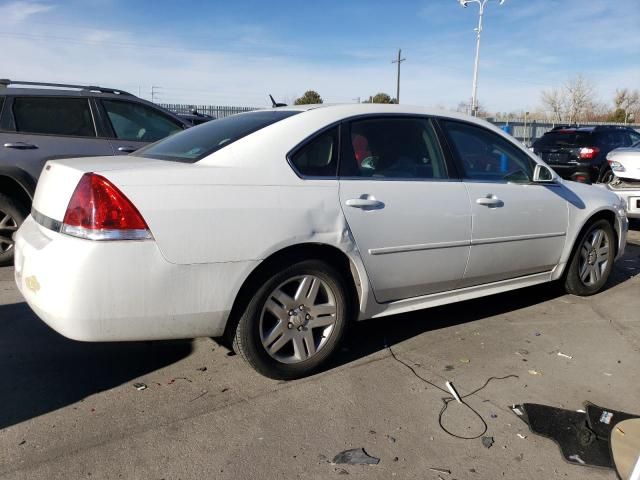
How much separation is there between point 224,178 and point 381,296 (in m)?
1.29

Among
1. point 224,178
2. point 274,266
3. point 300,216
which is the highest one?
point 224,178

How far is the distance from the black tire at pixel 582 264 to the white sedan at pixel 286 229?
21.4 inches

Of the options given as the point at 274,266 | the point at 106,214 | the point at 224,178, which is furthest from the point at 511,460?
the point at 106,214

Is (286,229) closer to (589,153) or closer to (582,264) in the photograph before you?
(582,264)

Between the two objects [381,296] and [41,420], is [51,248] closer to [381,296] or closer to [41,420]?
[41,420]

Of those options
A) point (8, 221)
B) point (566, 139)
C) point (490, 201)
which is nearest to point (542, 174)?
point (490, 201)

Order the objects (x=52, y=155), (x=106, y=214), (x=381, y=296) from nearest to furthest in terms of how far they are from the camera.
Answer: (x=106, y=214)
(x=381, y=296)
(x=52, y=155)

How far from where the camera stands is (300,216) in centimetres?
317

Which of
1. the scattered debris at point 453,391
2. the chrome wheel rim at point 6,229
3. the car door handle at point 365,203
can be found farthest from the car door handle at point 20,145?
the scattered debris at point 453,391

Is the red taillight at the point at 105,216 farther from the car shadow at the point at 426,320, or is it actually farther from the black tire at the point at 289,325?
the car shadow at the point at 426,320

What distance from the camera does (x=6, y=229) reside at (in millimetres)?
5594

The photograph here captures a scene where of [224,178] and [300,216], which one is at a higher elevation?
[224,178]

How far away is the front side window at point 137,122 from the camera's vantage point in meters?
6.21

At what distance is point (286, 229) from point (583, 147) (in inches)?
403
